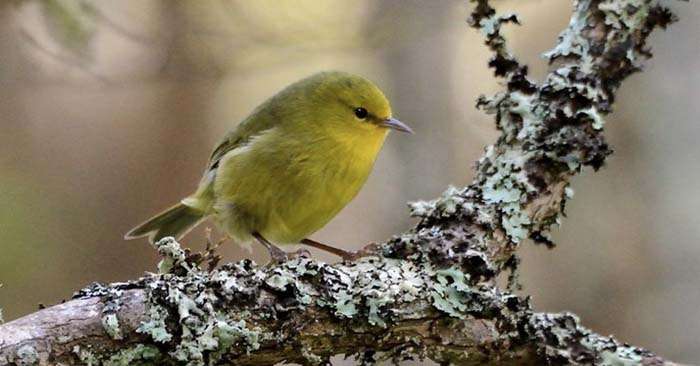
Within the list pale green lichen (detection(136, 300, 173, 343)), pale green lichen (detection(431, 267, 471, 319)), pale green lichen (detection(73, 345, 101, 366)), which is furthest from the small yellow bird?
pale green lichen (detection(73, 345, 101, 366))

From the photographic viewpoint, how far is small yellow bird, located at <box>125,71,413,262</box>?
3623mm

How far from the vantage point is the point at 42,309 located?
217 centimetres

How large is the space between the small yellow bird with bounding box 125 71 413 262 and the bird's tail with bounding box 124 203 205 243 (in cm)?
10

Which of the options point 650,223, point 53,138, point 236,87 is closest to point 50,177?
point 53,138

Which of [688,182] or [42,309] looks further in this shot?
[688,182]

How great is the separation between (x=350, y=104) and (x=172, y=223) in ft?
3.49

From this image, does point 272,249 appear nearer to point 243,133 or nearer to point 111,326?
point 243,133

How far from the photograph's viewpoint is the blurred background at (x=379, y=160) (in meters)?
4.93

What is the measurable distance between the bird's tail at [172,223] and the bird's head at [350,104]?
0.81 metres

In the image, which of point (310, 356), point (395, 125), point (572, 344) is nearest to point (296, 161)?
point (395, 125)

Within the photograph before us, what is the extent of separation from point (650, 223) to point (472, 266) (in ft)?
12.1

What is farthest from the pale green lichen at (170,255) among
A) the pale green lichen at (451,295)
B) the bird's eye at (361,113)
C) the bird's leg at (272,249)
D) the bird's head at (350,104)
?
the bird's eye at (361,113)

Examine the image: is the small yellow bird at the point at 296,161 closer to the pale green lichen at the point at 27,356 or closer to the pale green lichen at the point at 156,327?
the pale green lichen at the point at 156,327

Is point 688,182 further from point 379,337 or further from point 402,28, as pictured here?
point 379,337
